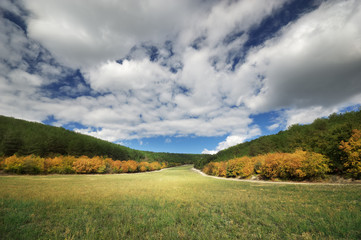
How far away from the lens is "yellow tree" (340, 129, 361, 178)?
26.1 m

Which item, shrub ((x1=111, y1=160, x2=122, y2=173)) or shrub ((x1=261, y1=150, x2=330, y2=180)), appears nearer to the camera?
shrub ((x1=261, y1=150, x2=330, y2=180))

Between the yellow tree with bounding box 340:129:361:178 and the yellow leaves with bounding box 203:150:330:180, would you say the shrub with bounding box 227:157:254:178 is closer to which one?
the yellow leaves with bounding box 203:150:330:180

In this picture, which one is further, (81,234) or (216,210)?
(216,210)

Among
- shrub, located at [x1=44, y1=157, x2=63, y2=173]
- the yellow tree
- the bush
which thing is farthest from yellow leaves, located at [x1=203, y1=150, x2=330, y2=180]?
the bush

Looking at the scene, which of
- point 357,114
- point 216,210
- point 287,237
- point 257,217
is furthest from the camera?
point 357,114

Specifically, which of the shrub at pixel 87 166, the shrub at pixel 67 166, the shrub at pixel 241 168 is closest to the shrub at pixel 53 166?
the shrub at pixel 67 166

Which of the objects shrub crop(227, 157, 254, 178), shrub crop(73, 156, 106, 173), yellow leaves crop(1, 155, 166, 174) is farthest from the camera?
shrub crop(73, 156, 106, 173)

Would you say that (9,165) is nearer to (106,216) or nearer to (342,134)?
(106,216)

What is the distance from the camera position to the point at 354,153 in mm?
26422

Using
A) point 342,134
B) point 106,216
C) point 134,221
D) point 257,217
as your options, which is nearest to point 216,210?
point 257,217

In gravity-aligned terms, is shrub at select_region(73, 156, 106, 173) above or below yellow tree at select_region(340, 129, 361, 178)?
below

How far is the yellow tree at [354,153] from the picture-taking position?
85.7 ft

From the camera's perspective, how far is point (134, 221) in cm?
775

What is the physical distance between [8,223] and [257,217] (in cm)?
1276
